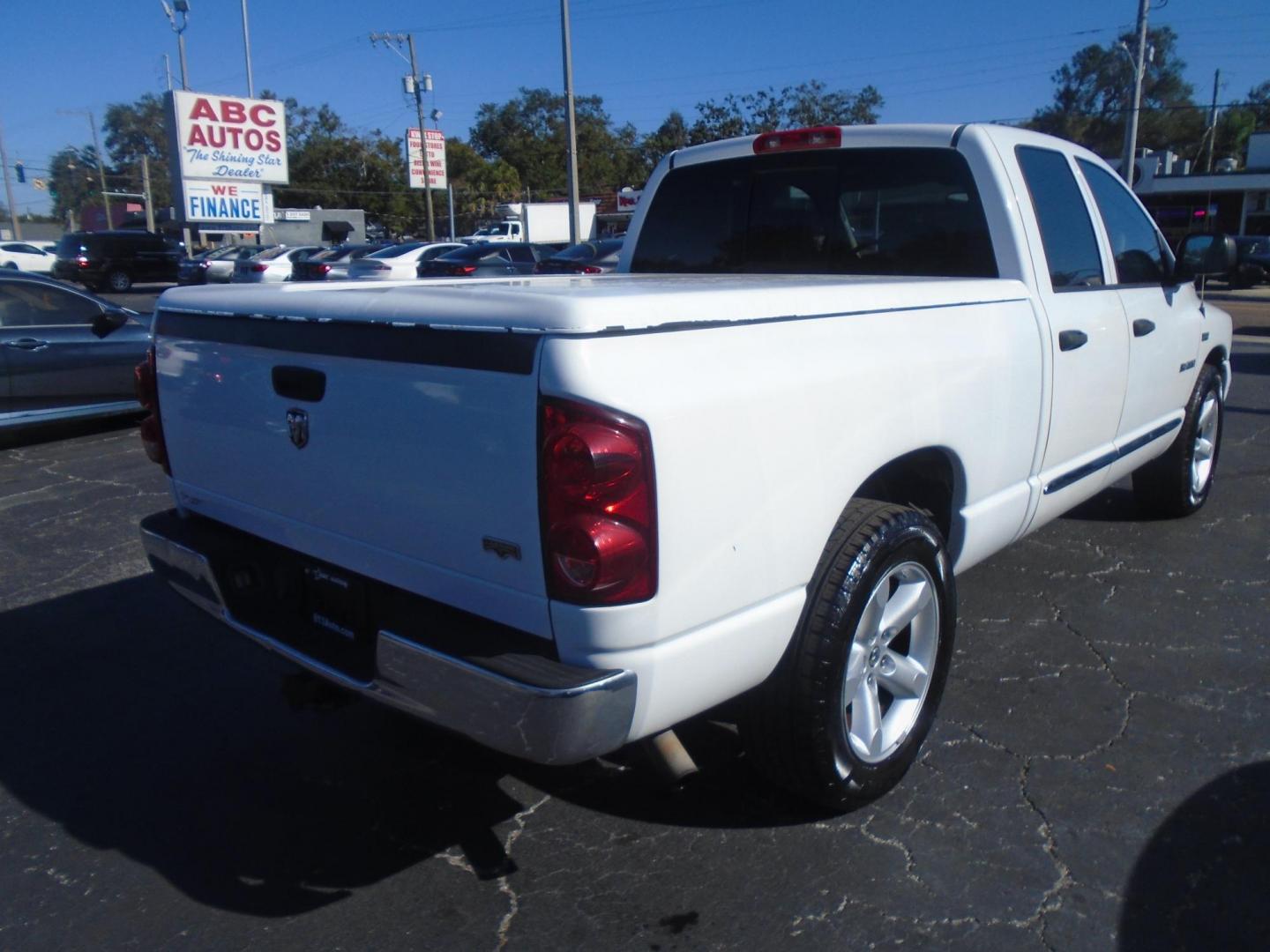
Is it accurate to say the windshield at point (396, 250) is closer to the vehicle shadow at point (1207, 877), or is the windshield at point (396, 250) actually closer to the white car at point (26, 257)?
the white car at point (26, 257)

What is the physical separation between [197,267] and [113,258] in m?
2.32

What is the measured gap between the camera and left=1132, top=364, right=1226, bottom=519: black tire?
5.35 meters

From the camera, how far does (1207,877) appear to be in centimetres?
266

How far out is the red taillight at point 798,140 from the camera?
414cm

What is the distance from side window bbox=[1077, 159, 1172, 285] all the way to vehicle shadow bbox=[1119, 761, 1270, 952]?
7.36ft

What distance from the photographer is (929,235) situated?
3.90 m

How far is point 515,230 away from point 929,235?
4885cm

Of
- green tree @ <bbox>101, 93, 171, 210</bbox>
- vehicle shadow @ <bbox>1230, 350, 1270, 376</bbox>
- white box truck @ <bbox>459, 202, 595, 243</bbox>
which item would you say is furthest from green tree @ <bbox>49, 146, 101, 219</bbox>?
vehicle shadow @ <bbox>1230, 350, 1270, 376</bbox>

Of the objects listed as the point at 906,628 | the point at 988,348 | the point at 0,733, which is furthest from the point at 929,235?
the point at 0,733

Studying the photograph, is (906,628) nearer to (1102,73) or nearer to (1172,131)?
A: (1172,131)


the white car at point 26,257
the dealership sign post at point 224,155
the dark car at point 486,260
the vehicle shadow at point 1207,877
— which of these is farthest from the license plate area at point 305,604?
the white car at point 26,257

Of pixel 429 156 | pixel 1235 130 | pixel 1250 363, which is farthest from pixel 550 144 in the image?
pixel 1250 363

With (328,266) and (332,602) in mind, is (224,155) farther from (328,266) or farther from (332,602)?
(332,602)

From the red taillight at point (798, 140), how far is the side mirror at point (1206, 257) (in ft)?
5.89
